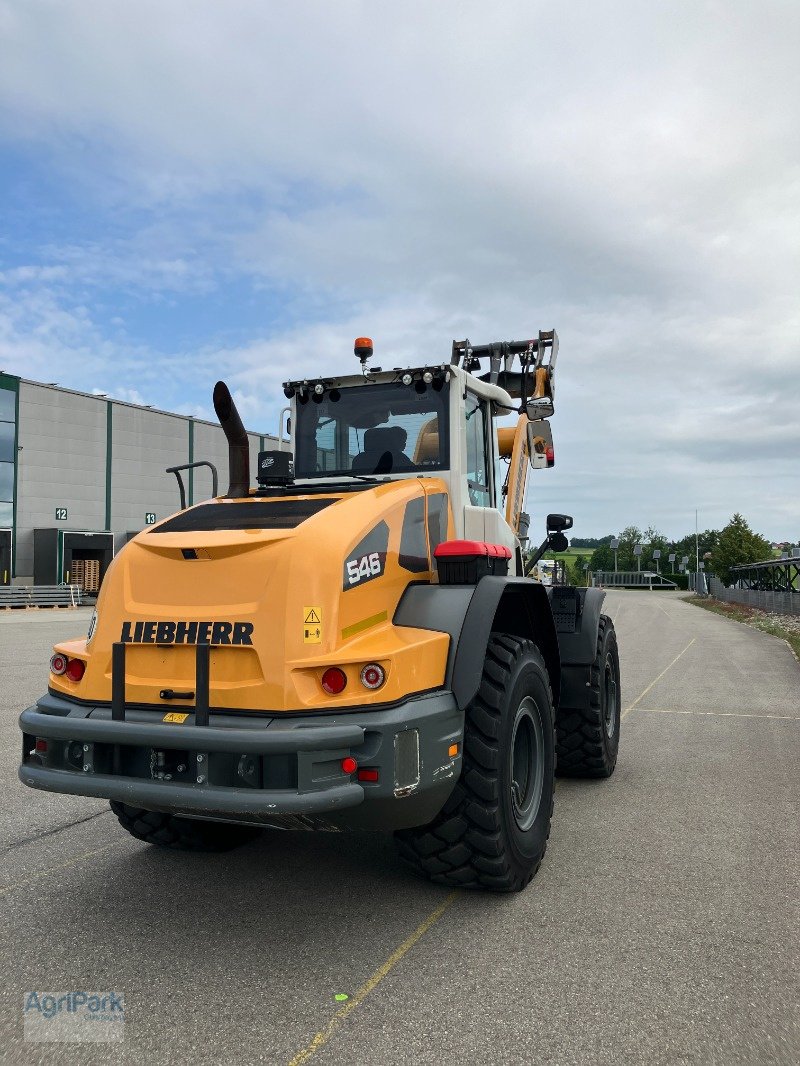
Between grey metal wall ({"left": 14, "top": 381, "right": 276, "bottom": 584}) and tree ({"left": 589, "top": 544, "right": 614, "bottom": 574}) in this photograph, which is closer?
grey metal wall ({"left": 14, "top": 381, "right": 276, "bottom": 584})

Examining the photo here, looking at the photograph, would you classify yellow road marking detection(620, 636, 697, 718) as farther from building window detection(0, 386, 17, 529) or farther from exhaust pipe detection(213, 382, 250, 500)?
building window detection(0, 386, 17, 529)

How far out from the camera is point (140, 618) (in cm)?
379

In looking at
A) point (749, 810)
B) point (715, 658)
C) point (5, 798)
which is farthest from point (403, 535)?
point (715, 658)

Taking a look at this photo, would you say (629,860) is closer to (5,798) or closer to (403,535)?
(403,535)

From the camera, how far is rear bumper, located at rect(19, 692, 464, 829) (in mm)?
3301

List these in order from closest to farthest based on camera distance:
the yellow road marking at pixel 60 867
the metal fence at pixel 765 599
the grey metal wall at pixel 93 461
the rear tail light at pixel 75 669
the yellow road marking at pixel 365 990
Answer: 1. the yellow road marking at pixel 365 990
2. the rear tail light at pixel 75 669
3. the yellow road marking at pixel 60 867
4. the metal fence at pixel 765 599
5. the grey metal wall at pixel 93 461

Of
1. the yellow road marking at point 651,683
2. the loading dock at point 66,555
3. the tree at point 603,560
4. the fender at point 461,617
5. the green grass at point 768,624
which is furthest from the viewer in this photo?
the tree at point 603,560

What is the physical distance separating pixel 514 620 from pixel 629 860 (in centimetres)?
140

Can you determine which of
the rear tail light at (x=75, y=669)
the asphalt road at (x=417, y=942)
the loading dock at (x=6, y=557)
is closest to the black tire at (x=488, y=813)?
the asphalt road at (x=417, y=942)

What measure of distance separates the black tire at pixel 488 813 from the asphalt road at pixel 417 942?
0.54 feet

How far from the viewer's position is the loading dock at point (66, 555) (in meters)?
37.7

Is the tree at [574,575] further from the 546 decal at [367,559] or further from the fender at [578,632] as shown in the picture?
the 546 decal at [367,559]

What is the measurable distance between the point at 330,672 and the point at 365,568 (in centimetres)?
53

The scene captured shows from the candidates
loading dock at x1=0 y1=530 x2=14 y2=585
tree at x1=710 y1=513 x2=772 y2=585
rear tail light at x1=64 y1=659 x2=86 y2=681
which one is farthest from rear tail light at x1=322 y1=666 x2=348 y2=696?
tree at x1=710 y1=513 x2=772 y2=585
